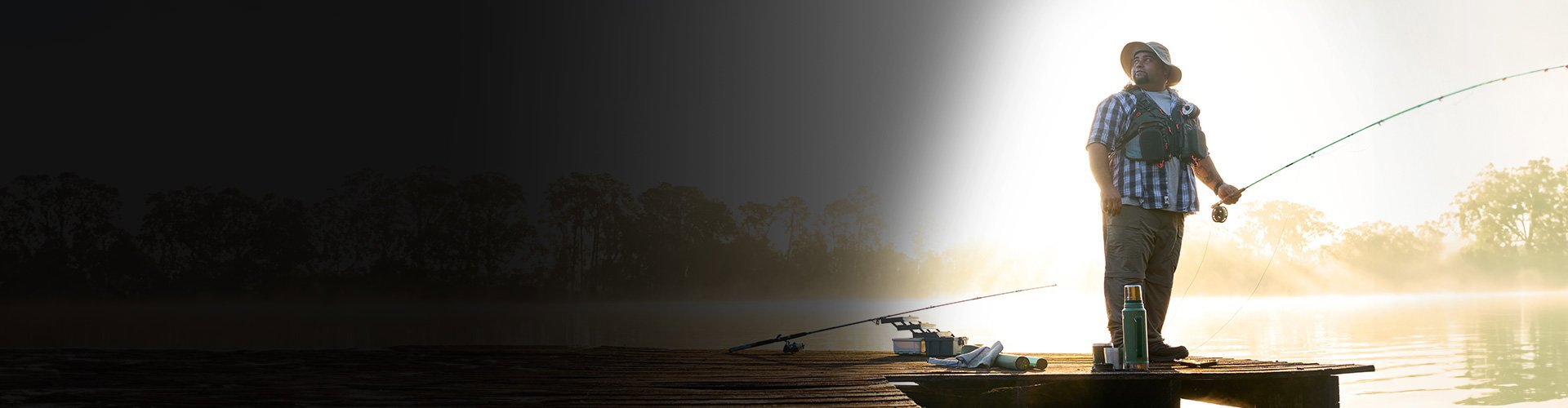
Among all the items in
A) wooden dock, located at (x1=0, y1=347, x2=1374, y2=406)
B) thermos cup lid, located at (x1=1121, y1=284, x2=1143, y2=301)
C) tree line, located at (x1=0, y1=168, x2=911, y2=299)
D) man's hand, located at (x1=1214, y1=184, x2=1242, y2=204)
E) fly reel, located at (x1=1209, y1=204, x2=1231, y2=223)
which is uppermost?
tree line, located at (x1=0, y1=168, x2=911, y2=299)

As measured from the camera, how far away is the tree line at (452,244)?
8006 centimetres

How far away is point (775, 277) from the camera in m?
93.3

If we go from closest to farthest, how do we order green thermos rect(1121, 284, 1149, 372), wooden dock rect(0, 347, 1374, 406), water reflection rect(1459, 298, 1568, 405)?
wooden dock rect(0, 347, 1374, 406)
green thermos rect(1121, 284, 1149, 372)
water reflection rect(1459, 298, 1568, 405)

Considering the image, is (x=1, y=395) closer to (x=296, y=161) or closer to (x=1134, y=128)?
(x=1134, y=128)

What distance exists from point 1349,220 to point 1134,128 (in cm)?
12256

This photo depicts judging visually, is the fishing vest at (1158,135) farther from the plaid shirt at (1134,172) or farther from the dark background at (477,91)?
the dark background at (477,91)

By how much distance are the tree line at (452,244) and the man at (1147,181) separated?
79046 millimetres

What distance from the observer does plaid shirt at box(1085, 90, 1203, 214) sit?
7398 mm

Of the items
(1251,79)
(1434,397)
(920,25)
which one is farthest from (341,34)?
(1434,397)

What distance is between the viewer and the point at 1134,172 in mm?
7457

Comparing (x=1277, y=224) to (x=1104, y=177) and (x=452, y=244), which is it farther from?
(x=1104, y=177)

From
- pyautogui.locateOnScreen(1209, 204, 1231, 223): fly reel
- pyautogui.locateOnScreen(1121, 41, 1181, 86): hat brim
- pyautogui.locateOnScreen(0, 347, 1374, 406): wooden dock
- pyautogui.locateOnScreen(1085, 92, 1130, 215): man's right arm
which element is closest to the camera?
pyautogui.locateOnScreen(0, 347, 1374, 406): wooden dock

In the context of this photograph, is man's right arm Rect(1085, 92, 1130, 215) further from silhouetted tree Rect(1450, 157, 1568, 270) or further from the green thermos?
silhouetted tree Rect(1450, 157, 1568, 270)

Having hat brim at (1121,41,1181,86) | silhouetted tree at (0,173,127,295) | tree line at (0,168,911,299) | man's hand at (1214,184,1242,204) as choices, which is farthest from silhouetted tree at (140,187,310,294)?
man's hand at (1214,184,1242,204)
